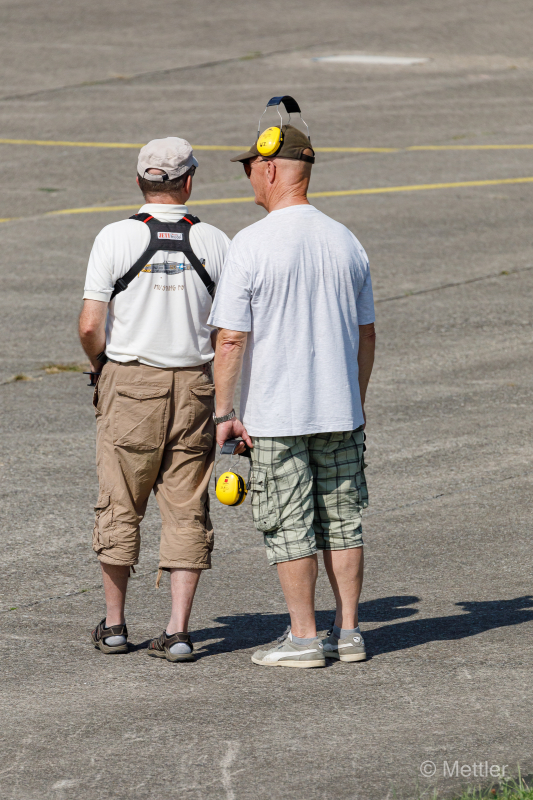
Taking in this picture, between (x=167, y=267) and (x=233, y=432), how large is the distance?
71cm

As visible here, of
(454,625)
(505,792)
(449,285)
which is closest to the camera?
(505,792)

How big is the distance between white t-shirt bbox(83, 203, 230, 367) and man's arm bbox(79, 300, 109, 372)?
31 millimetres

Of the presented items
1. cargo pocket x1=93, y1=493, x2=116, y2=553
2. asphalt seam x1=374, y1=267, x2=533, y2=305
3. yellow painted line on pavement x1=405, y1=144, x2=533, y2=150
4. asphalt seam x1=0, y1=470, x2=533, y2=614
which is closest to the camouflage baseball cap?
cargo pocket x1=93, y1=493, x2=116, y2=553

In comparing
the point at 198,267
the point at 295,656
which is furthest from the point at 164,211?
the point at 295,656

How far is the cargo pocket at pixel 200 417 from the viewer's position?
4.74 meters

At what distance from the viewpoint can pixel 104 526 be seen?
477 cm

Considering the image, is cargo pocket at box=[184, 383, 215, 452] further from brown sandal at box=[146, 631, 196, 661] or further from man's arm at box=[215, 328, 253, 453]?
brown sandal at box=[146, 631, 196, 661]

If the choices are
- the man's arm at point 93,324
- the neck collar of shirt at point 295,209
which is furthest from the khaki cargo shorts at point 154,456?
the neck collar of shirt at point 295,209

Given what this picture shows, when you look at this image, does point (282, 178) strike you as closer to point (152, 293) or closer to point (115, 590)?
point (152, 293)

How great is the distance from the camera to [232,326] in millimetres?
4473

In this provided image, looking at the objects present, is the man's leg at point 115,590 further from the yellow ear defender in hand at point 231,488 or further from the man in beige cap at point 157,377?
the yellow ear defender in hand at point 231,488

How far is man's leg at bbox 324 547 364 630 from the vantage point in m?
4.69

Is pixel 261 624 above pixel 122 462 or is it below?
below

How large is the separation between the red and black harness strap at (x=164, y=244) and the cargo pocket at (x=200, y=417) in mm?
444
